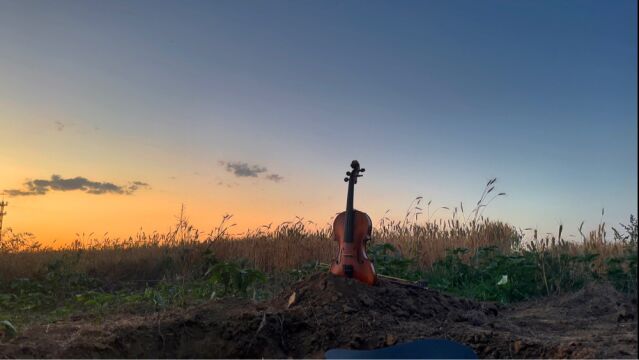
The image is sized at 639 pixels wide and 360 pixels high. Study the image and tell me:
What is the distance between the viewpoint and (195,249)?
9141mm

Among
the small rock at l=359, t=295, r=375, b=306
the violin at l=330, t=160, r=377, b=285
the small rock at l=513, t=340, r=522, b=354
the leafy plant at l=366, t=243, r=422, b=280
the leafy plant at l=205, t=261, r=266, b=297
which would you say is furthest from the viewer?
the leafy plant at l=366, t=243, r=422, b=280

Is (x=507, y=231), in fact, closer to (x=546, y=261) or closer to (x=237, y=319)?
(x=546, y=261)

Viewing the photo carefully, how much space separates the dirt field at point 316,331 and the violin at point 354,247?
212 millimetres

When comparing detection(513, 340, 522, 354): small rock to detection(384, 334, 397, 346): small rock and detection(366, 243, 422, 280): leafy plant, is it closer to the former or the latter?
detection(384, 334, 397, 346): small rock

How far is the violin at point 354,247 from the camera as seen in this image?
193 inches

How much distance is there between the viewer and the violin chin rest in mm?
2145

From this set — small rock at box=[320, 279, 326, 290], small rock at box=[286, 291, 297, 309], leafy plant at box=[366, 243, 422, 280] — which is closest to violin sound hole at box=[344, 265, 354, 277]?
small rock at box=[320, 279, 326, 290]

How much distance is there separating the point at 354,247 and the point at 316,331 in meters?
1.15

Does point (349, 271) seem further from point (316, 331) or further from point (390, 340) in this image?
point (390, 340)

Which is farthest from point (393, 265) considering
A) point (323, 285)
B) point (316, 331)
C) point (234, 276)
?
point (316, 331)

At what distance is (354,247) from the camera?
16.3 feet

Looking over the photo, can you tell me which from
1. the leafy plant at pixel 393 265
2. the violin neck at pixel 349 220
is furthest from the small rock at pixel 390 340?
the leafy plant at pixel 393 265

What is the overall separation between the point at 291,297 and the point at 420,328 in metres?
1.05

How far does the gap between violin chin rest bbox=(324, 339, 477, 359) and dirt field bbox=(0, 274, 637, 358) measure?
4.98ft
